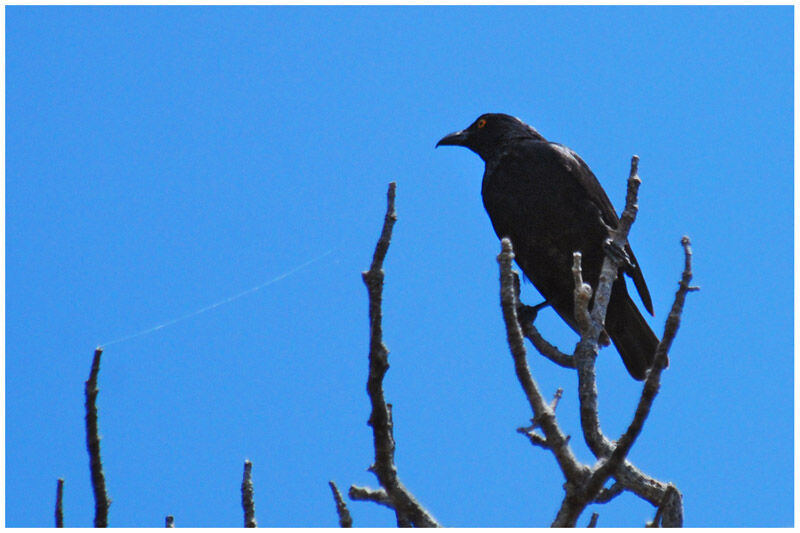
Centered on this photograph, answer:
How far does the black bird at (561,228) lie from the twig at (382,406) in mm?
2763

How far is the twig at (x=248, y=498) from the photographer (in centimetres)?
294

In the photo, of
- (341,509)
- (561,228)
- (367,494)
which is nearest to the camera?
(341,509)

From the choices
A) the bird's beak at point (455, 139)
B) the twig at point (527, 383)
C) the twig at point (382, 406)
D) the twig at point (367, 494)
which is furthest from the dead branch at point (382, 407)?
the bird's beak at point (455, 139)

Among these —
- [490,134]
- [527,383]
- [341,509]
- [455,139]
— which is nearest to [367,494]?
[341,509]

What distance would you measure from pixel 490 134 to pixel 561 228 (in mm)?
1287

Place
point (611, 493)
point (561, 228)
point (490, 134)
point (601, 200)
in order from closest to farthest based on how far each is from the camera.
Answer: point (611, 493) → point (561, 228) → point (601, 200) → point (490, 134)

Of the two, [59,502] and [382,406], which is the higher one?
[382,406]

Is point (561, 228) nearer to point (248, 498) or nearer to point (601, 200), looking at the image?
point (601, 200)

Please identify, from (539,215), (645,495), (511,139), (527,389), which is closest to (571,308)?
→ (539,215)

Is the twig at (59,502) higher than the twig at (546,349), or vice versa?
the twig at (546,349)

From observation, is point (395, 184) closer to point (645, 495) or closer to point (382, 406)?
point (382, 406)

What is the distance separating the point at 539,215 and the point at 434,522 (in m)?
2.97

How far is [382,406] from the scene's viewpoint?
2930 millimetres

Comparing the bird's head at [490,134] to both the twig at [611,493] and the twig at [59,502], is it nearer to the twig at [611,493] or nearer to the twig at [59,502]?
the twig at [611,493]
